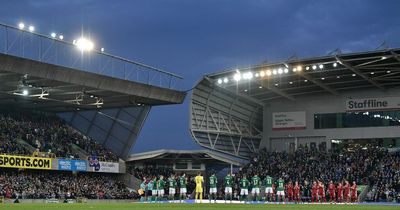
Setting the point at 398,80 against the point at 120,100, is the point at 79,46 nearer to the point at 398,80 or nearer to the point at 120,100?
the point at 120,100

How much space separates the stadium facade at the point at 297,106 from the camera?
52.7 meters

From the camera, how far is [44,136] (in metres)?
55.9

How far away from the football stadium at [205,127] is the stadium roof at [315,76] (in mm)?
132

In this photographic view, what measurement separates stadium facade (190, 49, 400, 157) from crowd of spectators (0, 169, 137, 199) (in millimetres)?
9563

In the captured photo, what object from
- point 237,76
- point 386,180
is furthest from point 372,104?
point 237,76

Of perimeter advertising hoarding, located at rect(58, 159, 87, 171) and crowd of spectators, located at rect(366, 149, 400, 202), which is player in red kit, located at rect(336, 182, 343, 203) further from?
perimeter advertising hoarding, located at rect(58, 159, 87, 171)

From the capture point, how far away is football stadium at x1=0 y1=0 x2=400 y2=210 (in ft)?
150

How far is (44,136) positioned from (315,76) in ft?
84.3

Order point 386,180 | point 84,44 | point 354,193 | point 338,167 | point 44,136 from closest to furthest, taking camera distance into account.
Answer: point 354,193 < point 84,44 < point 386,180 < point 338,167 < point 44,136

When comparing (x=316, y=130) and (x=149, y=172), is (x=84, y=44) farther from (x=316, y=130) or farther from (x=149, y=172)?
(x=316, y=130)

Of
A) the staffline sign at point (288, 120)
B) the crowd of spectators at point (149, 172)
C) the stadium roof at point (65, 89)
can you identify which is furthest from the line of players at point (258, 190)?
the staffline sign at point (288, 120)

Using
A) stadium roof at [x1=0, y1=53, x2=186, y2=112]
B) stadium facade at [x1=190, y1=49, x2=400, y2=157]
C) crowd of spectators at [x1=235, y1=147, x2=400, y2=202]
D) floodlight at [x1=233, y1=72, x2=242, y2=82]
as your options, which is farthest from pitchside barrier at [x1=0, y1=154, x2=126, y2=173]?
floodlight at [x1=233, y1=72, x2=242, y2=82]

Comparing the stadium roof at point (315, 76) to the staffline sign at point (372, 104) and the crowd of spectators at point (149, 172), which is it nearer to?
the staffline sign at point (372, 104)

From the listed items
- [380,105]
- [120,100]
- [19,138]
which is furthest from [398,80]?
[19,138]
